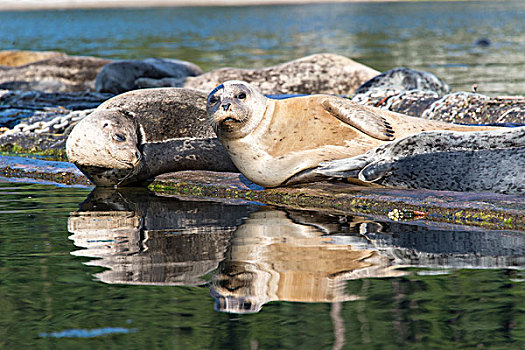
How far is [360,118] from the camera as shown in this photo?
5801 millimetres

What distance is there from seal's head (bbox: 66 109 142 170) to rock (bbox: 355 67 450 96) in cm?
468

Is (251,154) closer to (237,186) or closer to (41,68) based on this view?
(237,186)

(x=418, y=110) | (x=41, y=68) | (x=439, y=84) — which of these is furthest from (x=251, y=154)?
(x=41, y=68)

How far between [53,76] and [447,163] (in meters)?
11.2

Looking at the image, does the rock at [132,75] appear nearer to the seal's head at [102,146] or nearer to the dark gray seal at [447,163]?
the seal's head at [102,146]

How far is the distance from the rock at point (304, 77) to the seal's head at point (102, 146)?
20.0 feet

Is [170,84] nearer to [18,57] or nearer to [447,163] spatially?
[18,57]

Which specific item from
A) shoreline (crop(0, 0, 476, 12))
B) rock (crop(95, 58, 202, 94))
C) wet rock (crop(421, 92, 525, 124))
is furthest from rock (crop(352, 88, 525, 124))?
shoreline (crop(0, 0, 476, 12))

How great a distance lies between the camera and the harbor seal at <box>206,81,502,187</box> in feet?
19.0

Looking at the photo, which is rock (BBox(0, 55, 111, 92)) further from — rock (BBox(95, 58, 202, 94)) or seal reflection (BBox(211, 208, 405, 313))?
seal reflection (BBox(211, 208, 405, 313))

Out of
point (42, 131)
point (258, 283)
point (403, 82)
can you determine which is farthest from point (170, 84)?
point (258, 283)

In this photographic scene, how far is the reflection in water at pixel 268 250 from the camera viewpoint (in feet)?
11.8

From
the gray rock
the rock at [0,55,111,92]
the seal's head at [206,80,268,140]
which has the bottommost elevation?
the seal's head at [206,80,268,140]

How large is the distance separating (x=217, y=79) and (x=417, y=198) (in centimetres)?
808
